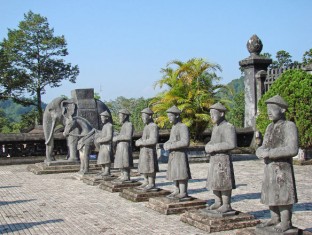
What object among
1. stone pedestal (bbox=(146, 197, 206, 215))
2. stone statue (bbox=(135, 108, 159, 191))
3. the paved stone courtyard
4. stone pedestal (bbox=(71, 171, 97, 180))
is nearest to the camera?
the paved stone courtyard

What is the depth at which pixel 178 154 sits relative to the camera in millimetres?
8570

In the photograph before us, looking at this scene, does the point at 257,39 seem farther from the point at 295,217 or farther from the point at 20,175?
the point at 295,217

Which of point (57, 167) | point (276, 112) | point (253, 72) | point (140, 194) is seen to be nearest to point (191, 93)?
point (253, 72)

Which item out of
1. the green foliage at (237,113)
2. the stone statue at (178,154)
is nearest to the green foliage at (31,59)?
the green foliage at (237,113)

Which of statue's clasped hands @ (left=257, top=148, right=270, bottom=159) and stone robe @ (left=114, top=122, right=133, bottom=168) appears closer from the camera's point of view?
statue's clasped hands @ (left=257, top=148, right=270, bottom=159)

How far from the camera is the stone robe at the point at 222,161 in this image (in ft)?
23.2

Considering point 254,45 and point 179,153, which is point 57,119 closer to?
point 179,153

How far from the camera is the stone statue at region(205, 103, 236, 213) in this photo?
23.2ft

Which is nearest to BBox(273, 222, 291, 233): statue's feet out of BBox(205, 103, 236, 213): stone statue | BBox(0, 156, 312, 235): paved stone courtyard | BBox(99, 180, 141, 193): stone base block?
BBox(0, 156, 312, 235): paved stone courtyard

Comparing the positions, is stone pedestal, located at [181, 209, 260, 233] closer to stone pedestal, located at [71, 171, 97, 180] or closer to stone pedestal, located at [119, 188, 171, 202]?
stone pedestal, located at [119, 188, 171, 202]

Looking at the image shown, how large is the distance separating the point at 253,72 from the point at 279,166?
14921 millimetres

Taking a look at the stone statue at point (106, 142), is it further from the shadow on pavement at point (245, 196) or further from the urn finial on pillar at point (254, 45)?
the urn finial on pillar at point (254, 45)

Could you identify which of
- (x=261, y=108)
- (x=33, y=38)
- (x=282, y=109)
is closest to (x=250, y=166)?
(x=261, y=108)

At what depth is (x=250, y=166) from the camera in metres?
16.5
